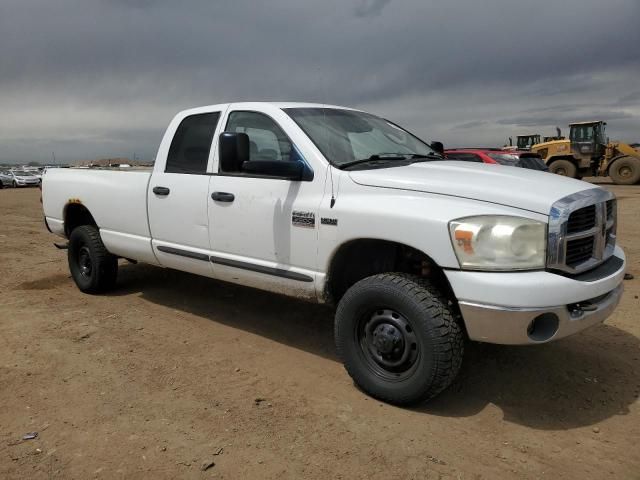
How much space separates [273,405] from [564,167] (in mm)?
22965

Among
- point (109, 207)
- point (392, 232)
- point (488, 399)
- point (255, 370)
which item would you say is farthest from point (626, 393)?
point (109, 207)

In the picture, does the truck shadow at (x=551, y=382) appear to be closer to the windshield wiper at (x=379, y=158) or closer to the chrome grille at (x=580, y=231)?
the chrome grille at (x=580, y=231)

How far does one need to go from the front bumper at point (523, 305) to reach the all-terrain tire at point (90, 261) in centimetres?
400

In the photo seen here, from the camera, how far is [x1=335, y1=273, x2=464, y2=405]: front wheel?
120 inches

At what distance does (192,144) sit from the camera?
4668 mm

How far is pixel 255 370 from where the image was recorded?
12.7 ft

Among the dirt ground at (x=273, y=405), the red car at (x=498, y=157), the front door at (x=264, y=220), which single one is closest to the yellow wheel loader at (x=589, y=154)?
the red car at (x=498, y=157)

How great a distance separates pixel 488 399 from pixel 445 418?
0.41m

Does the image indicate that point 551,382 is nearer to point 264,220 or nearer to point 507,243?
point 507,243

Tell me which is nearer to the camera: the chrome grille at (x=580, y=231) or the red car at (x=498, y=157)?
the chrome grille at (x=580, y=231)

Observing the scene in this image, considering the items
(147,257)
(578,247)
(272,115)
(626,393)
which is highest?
(272,115)

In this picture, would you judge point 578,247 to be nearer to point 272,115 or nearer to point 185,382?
point 272,115

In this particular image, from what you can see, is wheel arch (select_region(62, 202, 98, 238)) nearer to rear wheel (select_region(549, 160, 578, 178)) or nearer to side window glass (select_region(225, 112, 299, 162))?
side window glass (select_region(225, 112, 299, 162))

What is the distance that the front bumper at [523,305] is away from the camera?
2.83 meters
